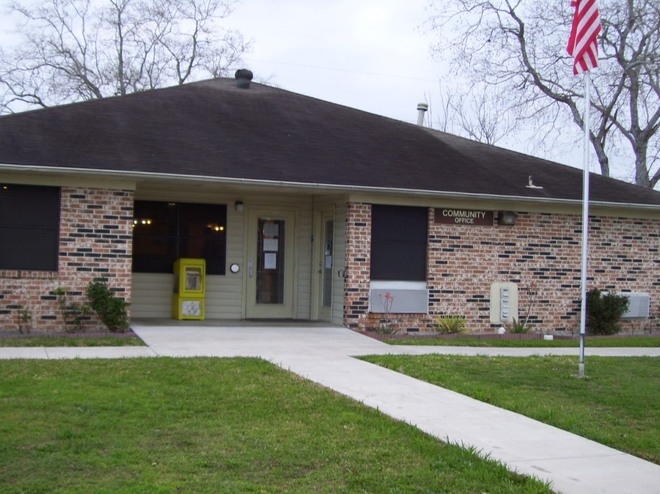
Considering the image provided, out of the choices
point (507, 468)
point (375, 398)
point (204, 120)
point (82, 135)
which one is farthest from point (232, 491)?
point (204, 120)

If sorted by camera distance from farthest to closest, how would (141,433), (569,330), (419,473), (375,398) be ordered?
(569,330), (375,398), (141,433), (419,473)

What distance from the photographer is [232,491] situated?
222 inches

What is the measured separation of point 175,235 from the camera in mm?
16594

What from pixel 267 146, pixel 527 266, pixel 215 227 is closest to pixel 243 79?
pixel 267 146

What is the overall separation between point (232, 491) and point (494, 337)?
35.6ft

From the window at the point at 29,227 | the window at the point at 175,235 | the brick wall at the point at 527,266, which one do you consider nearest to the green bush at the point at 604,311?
the brick wall at the point at 527,266

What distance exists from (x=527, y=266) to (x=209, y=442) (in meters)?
11.4

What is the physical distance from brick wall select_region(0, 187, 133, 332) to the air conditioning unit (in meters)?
10.2

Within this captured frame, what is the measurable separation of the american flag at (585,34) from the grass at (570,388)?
406 cm

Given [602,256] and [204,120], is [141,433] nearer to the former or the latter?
[204,120]

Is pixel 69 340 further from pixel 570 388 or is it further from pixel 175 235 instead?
pixel 570 388

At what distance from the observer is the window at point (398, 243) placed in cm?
1591

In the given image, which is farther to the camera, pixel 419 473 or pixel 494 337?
pixel 494 337

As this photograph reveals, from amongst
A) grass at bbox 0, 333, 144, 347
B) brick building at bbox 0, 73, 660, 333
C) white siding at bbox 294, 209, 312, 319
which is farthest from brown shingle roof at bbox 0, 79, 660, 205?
grass at bbox 0, 333, 144, 347
